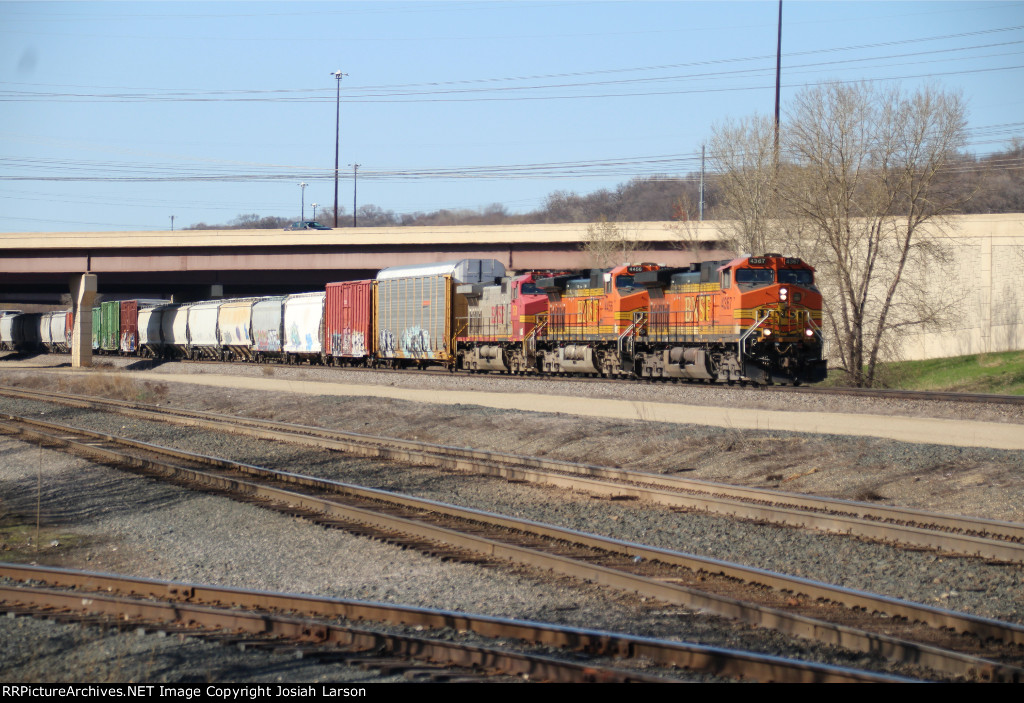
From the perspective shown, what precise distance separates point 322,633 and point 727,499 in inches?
237

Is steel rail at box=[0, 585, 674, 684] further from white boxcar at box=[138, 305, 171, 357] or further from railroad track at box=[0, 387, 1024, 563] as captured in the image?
white boxcar at box=[138, 305, 171, 357]

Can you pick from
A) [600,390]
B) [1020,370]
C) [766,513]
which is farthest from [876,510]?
[1020,370]

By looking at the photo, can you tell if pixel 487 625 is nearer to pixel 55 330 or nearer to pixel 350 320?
pixel 350 320

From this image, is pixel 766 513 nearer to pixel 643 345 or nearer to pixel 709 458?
pixel 709 458

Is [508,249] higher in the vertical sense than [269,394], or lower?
higher

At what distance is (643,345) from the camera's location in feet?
87.8

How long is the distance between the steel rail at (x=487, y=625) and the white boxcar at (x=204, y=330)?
4351 cm

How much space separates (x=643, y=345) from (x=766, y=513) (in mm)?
17002

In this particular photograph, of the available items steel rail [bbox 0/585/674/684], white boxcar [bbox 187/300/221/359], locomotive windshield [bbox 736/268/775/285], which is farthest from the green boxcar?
steel rail [bbox 0/585/674/684]

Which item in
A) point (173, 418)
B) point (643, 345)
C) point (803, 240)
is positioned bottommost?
point (173, 418)

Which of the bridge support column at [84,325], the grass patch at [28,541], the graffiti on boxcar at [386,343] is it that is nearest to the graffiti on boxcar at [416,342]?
the graffiti on boxcar at [386,343]

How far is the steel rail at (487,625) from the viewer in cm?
494

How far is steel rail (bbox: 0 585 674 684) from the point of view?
4.98 meters

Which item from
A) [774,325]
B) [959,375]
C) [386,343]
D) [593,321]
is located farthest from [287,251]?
[774,325]
